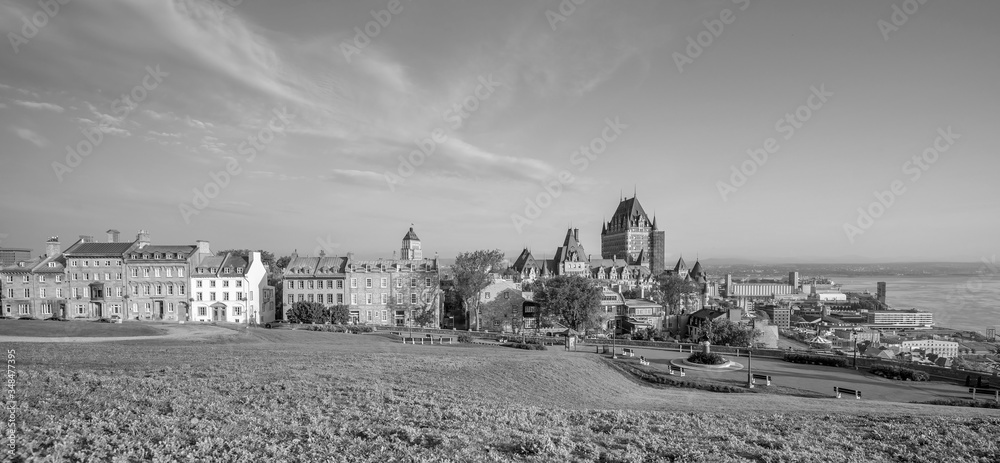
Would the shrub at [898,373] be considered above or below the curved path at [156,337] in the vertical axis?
below

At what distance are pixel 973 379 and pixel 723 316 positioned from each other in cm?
3650

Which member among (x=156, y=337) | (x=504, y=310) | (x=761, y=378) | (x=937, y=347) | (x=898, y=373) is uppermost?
(x=156, y=337)

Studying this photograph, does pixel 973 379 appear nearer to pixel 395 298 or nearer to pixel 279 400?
pixel 279 400

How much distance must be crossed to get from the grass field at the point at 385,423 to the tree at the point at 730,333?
39397mm

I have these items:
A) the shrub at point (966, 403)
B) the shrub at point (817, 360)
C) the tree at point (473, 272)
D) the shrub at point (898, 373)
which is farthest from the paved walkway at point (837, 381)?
the tree at point (473, 272)

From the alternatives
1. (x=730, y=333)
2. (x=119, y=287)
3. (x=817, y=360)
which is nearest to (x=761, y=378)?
(x=817, y=360)

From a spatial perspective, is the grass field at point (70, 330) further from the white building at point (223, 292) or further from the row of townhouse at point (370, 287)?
the row of townhouse at point (370, 287)

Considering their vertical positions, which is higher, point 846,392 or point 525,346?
point 846,392

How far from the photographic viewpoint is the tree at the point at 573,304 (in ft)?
Answer: 199

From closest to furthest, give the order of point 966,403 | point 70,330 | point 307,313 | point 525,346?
point 966,403 → point 70,330 → point 525,346 → point 307,313

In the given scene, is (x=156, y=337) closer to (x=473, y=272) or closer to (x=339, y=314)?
(x=339, y=314)

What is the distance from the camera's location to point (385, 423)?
11.9 m

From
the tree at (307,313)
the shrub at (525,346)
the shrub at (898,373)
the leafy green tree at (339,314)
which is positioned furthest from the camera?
the leafy green tree at (339,314)

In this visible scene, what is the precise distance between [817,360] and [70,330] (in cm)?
6250
